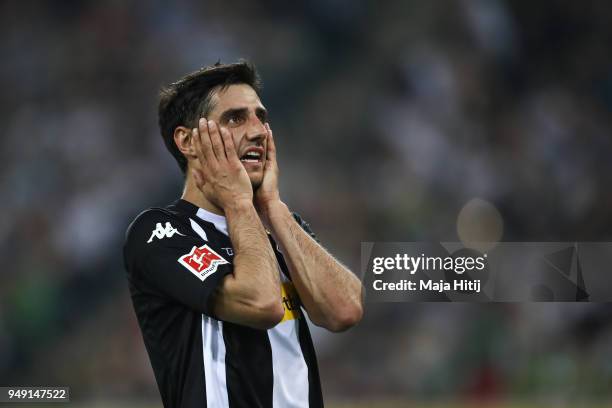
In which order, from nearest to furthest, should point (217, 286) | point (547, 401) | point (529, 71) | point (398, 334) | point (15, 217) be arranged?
point (217, 286) < point (547, 401) < point (398, 334) < point (15, 217) < point (529, 71)

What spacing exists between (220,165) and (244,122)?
0.25 m

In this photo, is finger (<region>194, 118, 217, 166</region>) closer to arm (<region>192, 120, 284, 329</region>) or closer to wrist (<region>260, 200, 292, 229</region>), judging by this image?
arm (<region>192, 120, 284, 329</region>)

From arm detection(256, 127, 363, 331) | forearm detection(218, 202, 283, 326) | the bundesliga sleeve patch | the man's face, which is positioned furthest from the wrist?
the bundesliga sleeve patch

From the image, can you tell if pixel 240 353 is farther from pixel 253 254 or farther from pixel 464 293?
pixel 464 293

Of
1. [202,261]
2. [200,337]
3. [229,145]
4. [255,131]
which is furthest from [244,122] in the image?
[200,337]

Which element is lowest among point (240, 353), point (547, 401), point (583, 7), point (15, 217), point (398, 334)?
point (240, 353)

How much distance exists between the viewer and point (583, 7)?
40.5 ft

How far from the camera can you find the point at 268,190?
10.0ft

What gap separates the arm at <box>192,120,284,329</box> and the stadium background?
24.2 feet

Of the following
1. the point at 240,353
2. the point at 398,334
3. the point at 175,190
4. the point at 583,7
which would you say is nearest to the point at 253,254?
the point at 240,353

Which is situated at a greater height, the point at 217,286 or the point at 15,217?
the point at 15,217

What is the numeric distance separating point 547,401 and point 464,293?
174cm

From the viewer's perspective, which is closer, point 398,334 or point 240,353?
point 240,353

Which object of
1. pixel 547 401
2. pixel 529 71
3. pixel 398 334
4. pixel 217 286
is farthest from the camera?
pixel 529 71
